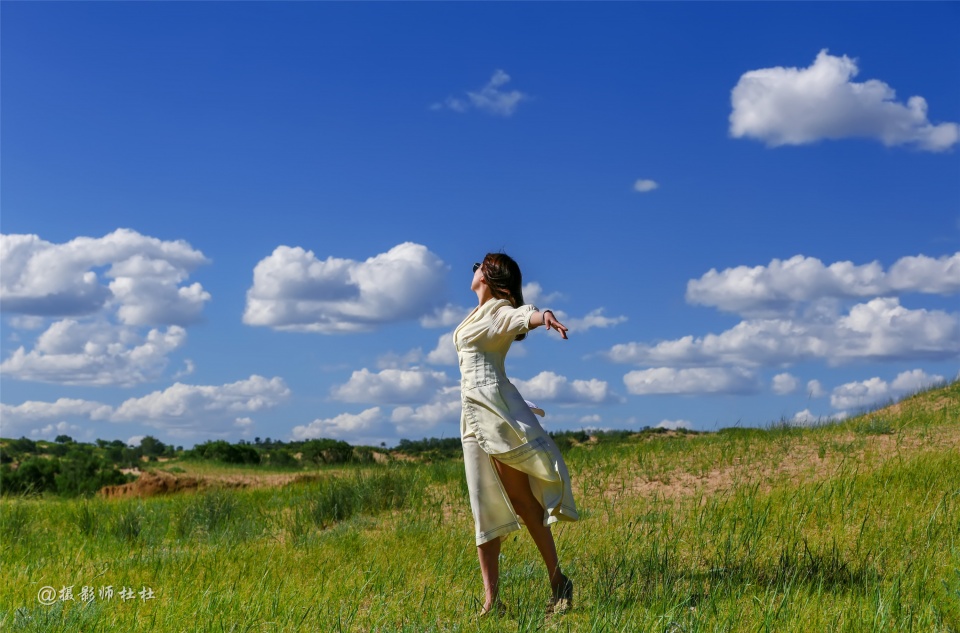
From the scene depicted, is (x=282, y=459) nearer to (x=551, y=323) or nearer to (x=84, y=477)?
(x=84, y=477)

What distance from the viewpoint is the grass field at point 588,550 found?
5.23m

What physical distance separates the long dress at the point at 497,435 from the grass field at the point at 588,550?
0.60m

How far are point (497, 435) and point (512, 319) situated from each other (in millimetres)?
775

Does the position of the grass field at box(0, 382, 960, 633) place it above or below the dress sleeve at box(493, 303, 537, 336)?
below

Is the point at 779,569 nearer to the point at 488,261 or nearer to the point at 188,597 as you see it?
the point at 488,261

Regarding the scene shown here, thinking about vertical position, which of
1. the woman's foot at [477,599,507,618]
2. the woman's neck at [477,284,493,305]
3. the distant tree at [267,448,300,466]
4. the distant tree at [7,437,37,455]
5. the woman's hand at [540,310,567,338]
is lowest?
the woman's foot at [477,599,507,618]

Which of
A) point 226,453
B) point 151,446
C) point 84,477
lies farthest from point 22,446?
point 84,477

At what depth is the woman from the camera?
216 inches

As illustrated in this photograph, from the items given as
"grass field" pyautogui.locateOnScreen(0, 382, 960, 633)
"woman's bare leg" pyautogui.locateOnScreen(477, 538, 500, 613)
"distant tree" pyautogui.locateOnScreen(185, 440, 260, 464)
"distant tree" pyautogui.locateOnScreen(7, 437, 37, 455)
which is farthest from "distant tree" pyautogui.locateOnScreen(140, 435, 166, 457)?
"woman's bare leg" pyautogui.locateOnScreen(477, 538, 500, 613)

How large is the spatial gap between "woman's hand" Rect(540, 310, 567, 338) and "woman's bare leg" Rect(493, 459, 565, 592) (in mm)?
1180

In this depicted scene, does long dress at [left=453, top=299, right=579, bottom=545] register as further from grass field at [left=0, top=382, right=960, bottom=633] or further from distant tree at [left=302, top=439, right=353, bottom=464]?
distant tree at [left=302, top=439, right=353, bottom=464]

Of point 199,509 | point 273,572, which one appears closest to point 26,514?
point 199,509

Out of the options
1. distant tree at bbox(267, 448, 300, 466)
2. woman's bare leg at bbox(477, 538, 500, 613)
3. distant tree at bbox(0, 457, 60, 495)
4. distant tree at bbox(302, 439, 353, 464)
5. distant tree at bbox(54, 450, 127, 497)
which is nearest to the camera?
woman's bare leg at bbox(477, 538, 500, 613)

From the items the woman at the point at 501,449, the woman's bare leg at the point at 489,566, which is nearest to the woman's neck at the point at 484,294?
the woman at the point at 501,449
